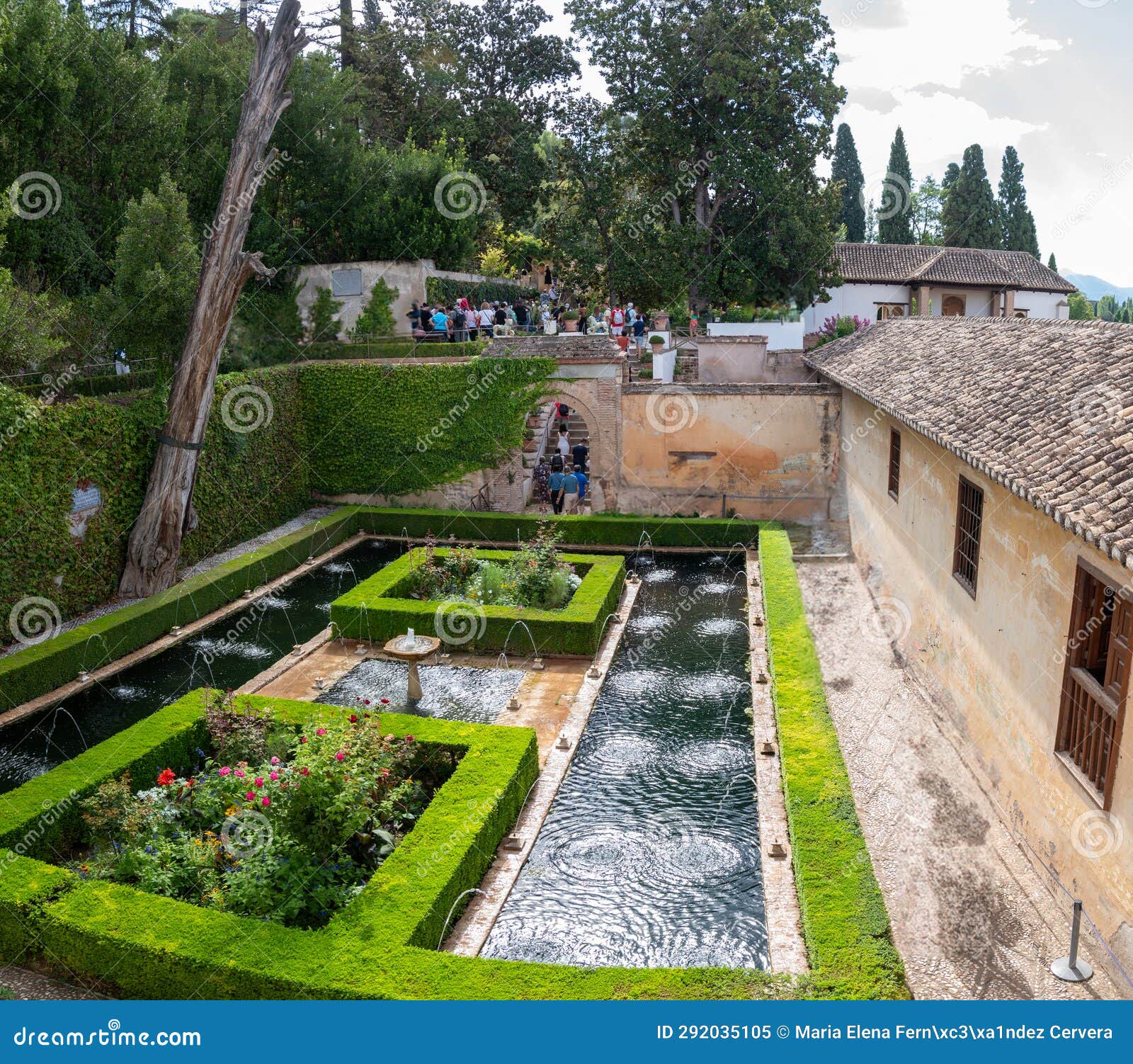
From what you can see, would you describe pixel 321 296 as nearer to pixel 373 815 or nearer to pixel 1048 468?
pixel 373 815

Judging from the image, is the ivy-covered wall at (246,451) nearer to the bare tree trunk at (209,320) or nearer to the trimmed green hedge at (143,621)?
the bare tree trunk at (209,320)

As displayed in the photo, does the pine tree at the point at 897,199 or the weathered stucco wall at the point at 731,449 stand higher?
the pine tree at the point at 897,199

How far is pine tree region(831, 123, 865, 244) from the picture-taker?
4531cm

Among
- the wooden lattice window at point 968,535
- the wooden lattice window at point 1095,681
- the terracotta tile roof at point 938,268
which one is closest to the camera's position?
the wooden lattice window at point 1095,681

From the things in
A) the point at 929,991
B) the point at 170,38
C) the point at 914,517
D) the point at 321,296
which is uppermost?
the point at 170,38

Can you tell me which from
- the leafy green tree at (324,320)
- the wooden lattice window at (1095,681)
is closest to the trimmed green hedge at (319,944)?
the wooden lattice window at (1095,681)

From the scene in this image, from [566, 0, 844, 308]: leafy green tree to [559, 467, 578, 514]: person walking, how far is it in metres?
9.74

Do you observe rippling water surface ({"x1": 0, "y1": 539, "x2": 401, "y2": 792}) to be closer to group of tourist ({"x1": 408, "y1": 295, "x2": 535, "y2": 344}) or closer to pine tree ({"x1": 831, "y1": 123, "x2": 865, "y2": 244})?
group of tourist ({"x1": 408, "y1": 295, "x2": 535, "y2": 344})

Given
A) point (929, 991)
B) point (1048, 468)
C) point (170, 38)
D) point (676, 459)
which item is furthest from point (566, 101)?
point (929, 991)

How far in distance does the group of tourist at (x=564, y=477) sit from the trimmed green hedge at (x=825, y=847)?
8.10 meters

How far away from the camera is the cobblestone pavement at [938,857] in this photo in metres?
6.34

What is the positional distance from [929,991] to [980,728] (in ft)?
12.0

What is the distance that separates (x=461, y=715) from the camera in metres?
11.1

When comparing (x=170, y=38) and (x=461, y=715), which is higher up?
(x=170, y=38)
